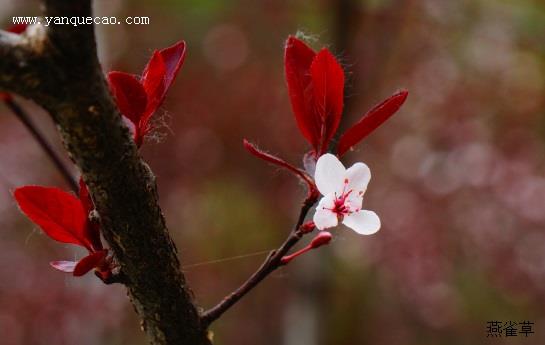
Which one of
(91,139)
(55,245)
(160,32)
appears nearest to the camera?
(91,139)

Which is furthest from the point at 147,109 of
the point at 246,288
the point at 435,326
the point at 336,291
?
the point at 435,326

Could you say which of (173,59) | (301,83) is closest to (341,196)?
(301,83)

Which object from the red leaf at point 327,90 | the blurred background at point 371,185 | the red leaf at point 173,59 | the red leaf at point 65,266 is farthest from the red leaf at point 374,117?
the blurred background at point 371,185

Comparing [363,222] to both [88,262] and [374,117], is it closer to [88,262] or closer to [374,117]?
[374,117]

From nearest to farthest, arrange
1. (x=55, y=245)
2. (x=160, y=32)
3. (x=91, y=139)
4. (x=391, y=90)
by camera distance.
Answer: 1. (x=91, y=139)
2. (x=55, y=245)
3. (x=160, y=32)
4. (x=391, y=90)

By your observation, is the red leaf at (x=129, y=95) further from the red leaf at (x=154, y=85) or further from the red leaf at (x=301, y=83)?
the red leaf at (x=301, y=83)

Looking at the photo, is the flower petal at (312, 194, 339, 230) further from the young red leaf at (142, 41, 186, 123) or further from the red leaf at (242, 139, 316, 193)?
the young red leaf at (142, 41, 186, 123)

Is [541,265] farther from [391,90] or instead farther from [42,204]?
[42,204]
